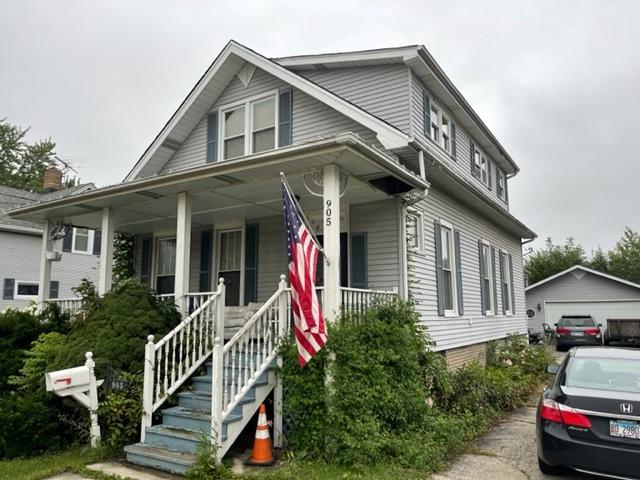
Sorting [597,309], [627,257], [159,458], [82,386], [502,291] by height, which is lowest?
[159,458]

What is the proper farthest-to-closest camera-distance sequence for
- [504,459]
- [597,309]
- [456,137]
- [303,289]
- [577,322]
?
[597,309], [577,322], [456,137], [504,459], [303,289]

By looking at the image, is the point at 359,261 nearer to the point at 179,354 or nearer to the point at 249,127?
the point at 179,354

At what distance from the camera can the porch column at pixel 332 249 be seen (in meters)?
6.50

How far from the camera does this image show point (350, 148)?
248 inches

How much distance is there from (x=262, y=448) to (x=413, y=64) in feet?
27.3

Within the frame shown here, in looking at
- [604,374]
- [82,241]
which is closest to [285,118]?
[604,374]

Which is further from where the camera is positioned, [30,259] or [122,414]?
[30,259]

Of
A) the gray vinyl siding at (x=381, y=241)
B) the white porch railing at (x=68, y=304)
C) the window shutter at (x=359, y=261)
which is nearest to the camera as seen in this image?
the gray vinyl siding at (x=381, y=241)

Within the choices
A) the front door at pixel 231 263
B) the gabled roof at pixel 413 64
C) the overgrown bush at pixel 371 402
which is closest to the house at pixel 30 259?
the front door at pixel 231 263

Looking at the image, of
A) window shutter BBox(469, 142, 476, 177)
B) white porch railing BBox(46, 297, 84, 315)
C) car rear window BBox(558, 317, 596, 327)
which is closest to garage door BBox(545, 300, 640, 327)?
car rear window BBox(558, 317, 596, 327)

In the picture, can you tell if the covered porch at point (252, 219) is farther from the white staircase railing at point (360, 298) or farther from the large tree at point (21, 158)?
the large tree at point (21, 158)

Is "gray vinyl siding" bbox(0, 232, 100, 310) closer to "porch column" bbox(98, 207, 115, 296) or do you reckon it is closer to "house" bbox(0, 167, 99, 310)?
"house" bbox(0, 167, 99, 310)

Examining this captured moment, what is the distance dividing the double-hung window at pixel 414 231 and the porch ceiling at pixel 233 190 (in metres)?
0.86

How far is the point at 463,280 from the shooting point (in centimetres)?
1214
